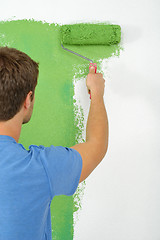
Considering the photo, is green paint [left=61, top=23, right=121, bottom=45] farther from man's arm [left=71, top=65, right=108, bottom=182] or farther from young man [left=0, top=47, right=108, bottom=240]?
young man [left=0, top=47, right=108, bottom=240]

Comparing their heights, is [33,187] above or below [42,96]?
below

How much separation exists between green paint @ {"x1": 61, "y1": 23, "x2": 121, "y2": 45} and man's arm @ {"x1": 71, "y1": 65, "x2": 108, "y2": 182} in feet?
0.43

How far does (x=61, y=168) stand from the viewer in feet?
1.96

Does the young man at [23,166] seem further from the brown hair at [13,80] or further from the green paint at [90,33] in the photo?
the green paint at [90,33]

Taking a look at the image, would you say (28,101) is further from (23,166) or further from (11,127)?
(23,166)

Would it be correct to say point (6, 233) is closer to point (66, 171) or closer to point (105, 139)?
point (66, 171)

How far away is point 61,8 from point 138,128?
2.02 ft

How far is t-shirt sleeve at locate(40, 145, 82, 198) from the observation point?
583mm

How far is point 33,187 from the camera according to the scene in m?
0.56

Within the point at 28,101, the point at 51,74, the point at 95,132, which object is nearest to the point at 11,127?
the point at 28,101

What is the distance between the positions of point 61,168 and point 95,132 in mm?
200

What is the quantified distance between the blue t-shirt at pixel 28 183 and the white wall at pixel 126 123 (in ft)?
1.38

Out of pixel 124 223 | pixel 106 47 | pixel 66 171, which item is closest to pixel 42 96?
pixel 106 47

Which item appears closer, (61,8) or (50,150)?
(50,150)
